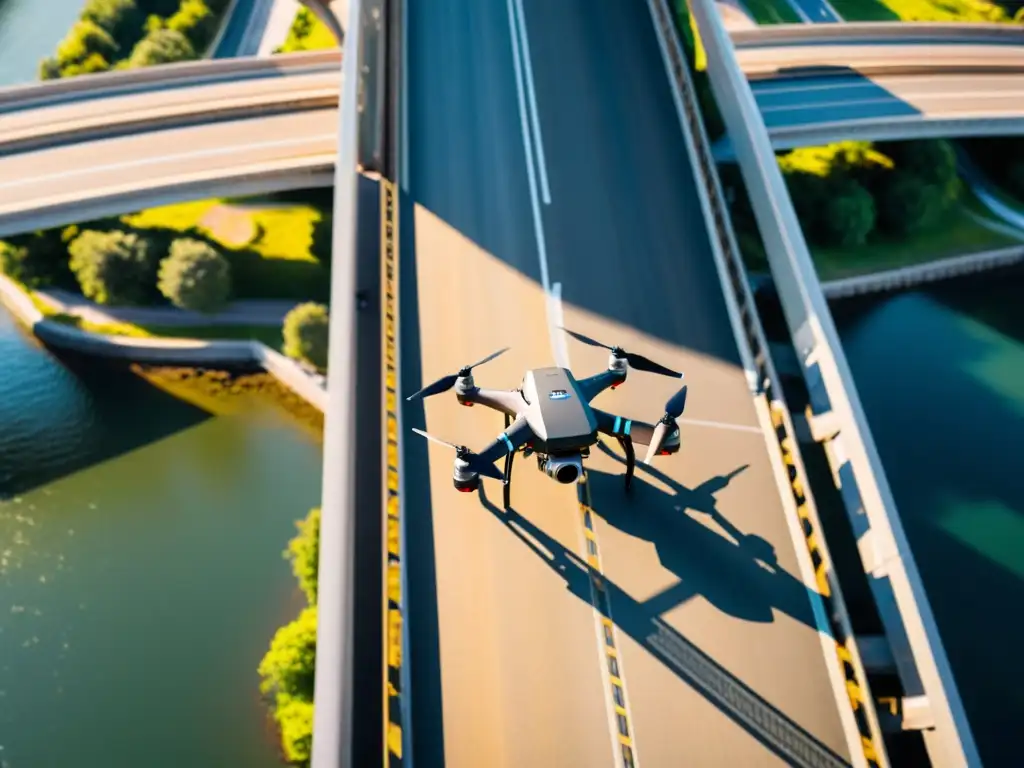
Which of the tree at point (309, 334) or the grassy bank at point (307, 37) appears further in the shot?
the grassy bank at point (307, 37)

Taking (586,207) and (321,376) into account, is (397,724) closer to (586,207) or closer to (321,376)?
(586,207)

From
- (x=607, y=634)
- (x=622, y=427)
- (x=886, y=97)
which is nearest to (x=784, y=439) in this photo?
(x=622, y=427)

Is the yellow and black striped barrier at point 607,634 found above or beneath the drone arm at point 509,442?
beneath

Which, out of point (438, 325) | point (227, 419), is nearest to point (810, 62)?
point (438, 325)

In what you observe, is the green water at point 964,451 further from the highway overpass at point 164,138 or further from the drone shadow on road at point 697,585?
the highway overpass at point 164,138

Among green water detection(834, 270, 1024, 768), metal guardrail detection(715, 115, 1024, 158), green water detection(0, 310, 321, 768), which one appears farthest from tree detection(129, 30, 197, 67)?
green water detection(834, 270, 1024, 768)

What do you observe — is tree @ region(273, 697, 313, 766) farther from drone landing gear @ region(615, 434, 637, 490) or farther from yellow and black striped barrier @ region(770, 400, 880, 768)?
yellow and black striped barrier @ region(770, 400, 880, 768)

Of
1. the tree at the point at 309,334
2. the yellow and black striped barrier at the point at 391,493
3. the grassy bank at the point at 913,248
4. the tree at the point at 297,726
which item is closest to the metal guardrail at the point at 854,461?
the yellow and black striped barrier at the point at 391,493
